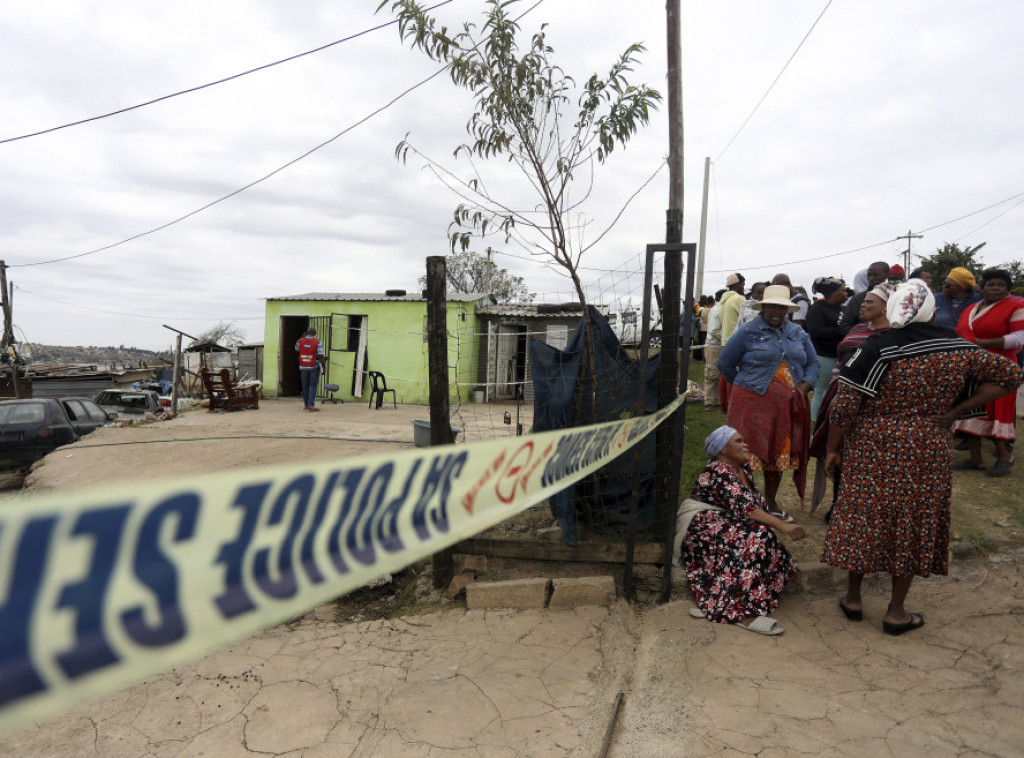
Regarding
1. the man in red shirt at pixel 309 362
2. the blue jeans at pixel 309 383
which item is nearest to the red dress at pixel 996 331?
the man in red shirt at pixel 309 362

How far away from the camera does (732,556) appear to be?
11.0 ft

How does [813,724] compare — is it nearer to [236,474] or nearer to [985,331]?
[236,474]

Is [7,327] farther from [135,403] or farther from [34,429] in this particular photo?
[34,429]

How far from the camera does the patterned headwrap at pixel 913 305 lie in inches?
112

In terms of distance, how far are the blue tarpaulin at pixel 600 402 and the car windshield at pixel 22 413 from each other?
965 centimetres

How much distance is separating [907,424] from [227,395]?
12483 mm

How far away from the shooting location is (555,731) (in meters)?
2.54

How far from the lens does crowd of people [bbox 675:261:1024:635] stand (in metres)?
2.87

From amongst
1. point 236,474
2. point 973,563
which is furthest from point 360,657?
point 973,563

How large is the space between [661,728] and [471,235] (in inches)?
121

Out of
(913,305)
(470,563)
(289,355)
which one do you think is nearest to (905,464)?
(913,305)

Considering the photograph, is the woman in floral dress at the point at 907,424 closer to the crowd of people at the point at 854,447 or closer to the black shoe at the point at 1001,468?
the crowd of people at the point at 854,447

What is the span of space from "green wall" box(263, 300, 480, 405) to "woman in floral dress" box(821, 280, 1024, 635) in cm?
1223

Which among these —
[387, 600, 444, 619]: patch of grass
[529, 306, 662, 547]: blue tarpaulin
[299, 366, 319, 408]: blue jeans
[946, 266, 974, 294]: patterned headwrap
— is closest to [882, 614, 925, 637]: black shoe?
[529, 306, 662, 547]: blue tarpaulin
